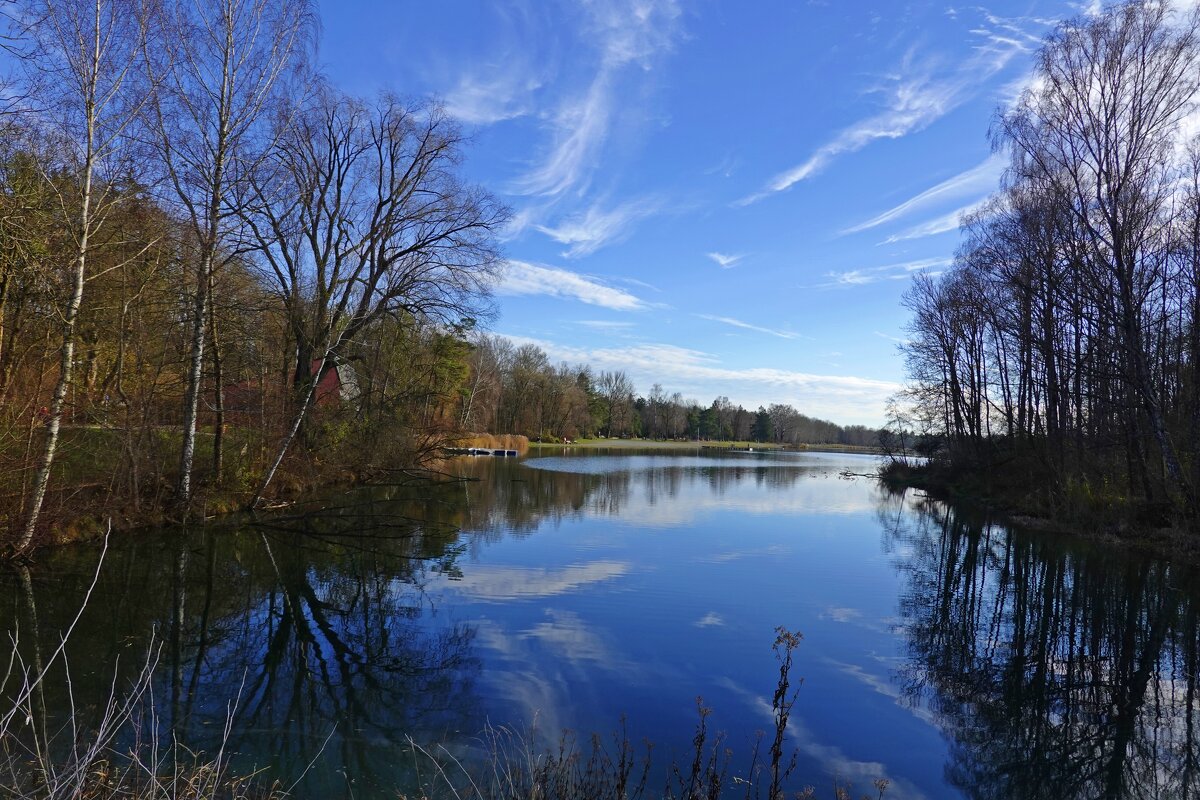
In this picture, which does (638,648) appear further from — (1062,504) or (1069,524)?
(1062,504)

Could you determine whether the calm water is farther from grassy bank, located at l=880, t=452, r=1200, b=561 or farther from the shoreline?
grassy bank, located at l=880, t=452, r=1200, b=561

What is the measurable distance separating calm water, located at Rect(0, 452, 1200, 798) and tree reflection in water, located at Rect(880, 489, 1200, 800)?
0.12ft

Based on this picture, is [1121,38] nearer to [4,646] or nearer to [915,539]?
[915,539]

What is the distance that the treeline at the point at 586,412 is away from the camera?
59.1 metres

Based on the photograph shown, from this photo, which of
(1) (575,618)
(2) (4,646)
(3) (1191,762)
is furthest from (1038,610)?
(2) (4,646)

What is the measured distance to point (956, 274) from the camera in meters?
34.0

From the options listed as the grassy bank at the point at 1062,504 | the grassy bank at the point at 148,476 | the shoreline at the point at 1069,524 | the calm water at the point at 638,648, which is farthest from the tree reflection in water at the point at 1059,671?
the grassy bank at the point at 148,476

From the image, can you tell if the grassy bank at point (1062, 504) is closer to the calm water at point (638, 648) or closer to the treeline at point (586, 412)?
the calm water at point (638, 648)

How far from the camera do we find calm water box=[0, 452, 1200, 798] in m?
5.49

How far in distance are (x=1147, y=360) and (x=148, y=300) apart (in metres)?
23.9

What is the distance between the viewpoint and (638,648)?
7.89m

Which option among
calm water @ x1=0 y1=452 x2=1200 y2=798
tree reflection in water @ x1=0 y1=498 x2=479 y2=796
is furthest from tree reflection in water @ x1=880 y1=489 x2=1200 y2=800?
tree reflection in water @ x1=0 y1=498 x2=479 y2=796

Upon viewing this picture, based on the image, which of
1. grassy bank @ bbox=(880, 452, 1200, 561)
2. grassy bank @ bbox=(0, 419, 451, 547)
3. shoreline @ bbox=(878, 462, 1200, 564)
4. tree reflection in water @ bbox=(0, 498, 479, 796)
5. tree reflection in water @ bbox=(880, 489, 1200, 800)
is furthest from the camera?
grassy bank @ bbox=(880, 452, 1200, 561)

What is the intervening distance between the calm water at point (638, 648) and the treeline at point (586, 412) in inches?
827
